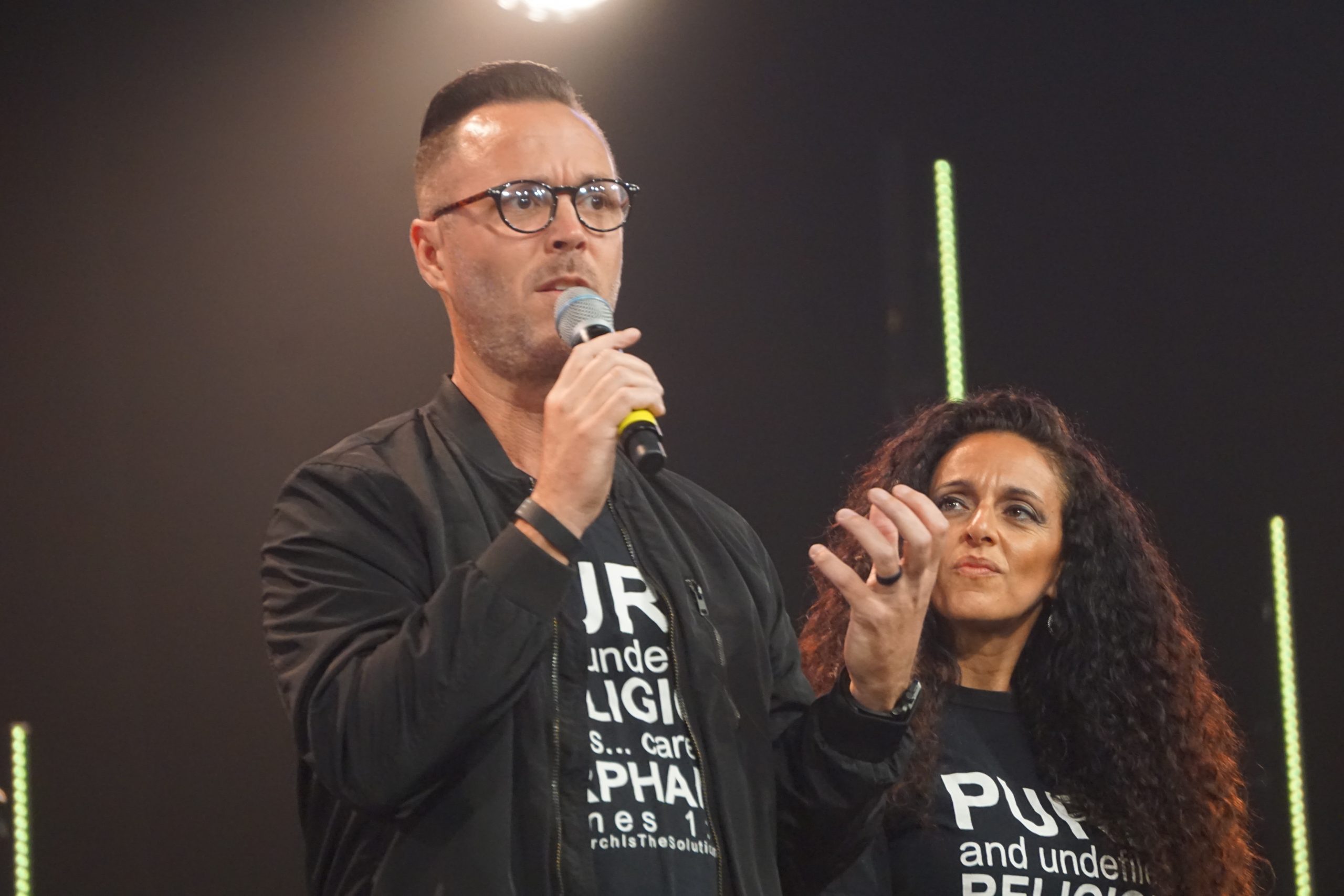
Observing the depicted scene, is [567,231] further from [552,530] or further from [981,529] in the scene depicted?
[981,529]

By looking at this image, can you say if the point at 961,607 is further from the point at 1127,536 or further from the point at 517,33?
the point at 517,33

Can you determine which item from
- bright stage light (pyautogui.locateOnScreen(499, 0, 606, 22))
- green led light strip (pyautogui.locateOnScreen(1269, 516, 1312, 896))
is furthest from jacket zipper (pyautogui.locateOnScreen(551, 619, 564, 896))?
green led light strip (pyautogui.locateOnScreen(1269, 516, 1312, 896))

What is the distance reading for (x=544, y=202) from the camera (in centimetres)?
160

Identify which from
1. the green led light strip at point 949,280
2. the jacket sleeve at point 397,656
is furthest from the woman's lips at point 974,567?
the jacket sleeve at point 397,656

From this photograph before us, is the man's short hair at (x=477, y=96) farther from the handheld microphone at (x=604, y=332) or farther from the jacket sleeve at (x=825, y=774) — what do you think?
the jacket sleeve at (x=825, y=774)

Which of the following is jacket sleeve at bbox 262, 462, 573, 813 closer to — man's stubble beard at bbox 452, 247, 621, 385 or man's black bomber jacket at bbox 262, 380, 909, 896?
man's black bomber jacket at bbox 262, 380, 909, 896

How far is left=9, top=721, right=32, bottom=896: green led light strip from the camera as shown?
105 inches

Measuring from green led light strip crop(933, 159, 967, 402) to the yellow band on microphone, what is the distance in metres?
2.07

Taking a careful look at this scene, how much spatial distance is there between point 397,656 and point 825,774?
561 mm

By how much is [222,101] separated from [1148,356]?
2143 millimetres

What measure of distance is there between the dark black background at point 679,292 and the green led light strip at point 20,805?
0.07 feet

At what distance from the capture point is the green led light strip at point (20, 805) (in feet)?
8.75

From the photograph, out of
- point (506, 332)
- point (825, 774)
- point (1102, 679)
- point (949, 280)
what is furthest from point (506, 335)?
point (949, 280)

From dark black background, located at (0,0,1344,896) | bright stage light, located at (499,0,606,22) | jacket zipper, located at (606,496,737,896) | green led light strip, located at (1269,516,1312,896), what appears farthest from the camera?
green led light strip, located at (1269,516,1312,896)
